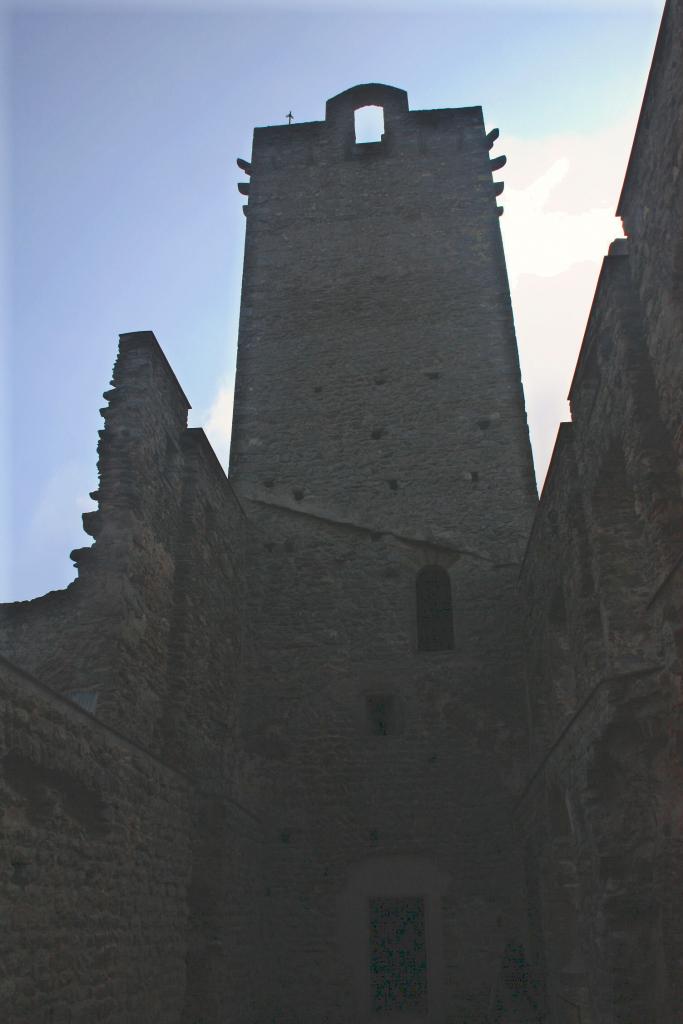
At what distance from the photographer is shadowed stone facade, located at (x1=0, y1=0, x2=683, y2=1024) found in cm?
595

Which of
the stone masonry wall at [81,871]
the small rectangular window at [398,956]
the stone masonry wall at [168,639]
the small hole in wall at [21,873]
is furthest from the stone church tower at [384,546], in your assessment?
the small hole in wall at [21,873]

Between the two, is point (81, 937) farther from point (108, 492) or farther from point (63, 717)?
point (108, 492)

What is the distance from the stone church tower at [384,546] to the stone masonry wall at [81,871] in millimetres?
2898

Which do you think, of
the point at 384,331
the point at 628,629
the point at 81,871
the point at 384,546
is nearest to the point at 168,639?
the point at 81,871

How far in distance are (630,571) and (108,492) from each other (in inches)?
179

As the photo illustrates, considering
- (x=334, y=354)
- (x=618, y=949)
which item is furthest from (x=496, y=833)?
(x=334, y=354)

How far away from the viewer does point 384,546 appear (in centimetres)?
1159

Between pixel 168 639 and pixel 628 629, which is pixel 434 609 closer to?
pixel 168 639

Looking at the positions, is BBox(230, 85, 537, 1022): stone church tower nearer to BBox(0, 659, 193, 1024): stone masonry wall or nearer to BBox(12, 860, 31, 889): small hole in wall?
BBox(0, 659, 193, 1024): stone masonry wall

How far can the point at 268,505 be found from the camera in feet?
39.5

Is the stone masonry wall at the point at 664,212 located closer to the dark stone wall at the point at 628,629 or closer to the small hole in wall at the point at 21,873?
the dark stone wall at the point at 628,629

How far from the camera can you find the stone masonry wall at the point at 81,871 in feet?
16.6

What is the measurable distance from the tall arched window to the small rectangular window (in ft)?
9.92

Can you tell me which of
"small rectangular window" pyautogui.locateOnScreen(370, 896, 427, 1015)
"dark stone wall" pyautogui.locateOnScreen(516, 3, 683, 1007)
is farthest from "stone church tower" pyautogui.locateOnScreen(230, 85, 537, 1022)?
"dark stone wall" pyautogui.locateOnScreen(516, 3, 683, 1007)
